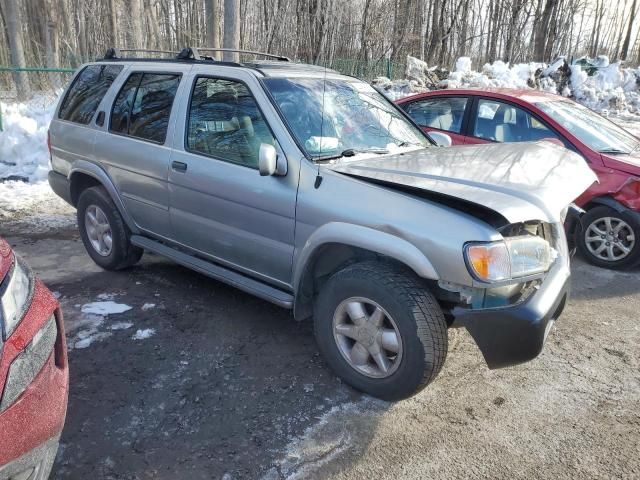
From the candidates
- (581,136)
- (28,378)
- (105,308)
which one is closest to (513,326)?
(28,378)

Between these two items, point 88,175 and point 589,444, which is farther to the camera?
point 88,175

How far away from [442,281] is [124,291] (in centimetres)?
293

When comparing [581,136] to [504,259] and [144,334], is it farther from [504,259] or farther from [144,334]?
[144,334]

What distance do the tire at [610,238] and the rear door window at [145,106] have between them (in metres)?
4.19

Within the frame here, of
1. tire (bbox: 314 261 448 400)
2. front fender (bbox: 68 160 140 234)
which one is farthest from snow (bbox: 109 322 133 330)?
tire (bbox: 314 261 448 400)

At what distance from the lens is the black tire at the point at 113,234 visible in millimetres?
4660

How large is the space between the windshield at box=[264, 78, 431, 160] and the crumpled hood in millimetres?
204

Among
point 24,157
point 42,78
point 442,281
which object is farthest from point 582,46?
point 442,281

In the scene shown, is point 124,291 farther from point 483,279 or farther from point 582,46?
point 582,46

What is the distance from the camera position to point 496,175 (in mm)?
3021

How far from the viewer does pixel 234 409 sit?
9.73ft

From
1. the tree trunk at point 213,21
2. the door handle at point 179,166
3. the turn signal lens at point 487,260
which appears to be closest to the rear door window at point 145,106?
the door handle at point 179,166

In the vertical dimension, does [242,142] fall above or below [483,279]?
above

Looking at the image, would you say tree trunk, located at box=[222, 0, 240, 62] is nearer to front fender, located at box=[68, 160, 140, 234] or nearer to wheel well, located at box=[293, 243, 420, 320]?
front fender, located at box=[68, 160, 140, 234]
